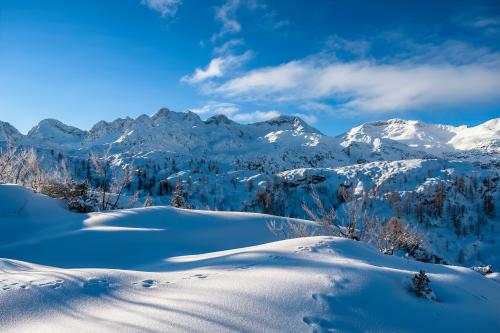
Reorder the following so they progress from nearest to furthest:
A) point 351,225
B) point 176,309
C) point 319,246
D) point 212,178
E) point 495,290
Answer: point 176,309 < point 495,290 < point 319,246 < point 351,225 < point 212,178

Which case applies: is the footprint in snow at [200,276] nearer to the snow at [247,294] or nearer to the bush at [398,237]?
the snow at [247,294]

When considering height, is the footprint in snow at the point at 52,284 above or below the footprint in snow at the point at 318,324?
above

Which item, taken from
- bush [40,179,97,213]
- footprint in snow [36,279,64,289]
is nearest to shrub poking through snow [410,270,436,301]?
footprint in snow [36,279,64,289]

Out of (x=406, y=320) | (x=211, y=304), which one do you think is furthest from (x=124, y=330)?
(x=406, y=320)

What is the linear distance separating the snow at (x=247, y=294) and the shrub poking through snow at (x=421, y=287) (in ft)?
0.38

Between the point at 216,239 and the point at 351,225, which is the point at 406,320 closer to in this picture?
the point at 216,239

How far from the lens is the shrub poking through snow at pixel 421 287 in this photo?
14.5 feet

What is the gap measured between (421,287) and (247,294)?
90.3 inches

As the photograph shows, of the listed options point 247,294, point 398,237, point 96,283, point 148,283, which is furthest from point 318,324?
point 398,237

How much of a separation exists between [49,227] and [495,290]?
35.6ft

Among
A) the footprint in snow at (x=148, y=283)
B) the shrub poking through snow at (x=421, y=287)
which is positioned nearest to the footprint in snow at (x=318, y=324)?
the shrub poking through snow at (x=421, y=287)

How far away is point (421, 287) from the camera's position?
4484 mm

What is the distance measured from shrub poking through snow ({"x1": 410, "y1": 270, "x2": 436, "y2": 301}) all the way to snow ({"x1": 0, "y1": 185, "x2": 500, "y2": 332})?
0.38ft

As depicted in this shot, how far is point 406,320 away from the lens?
3717 mm
